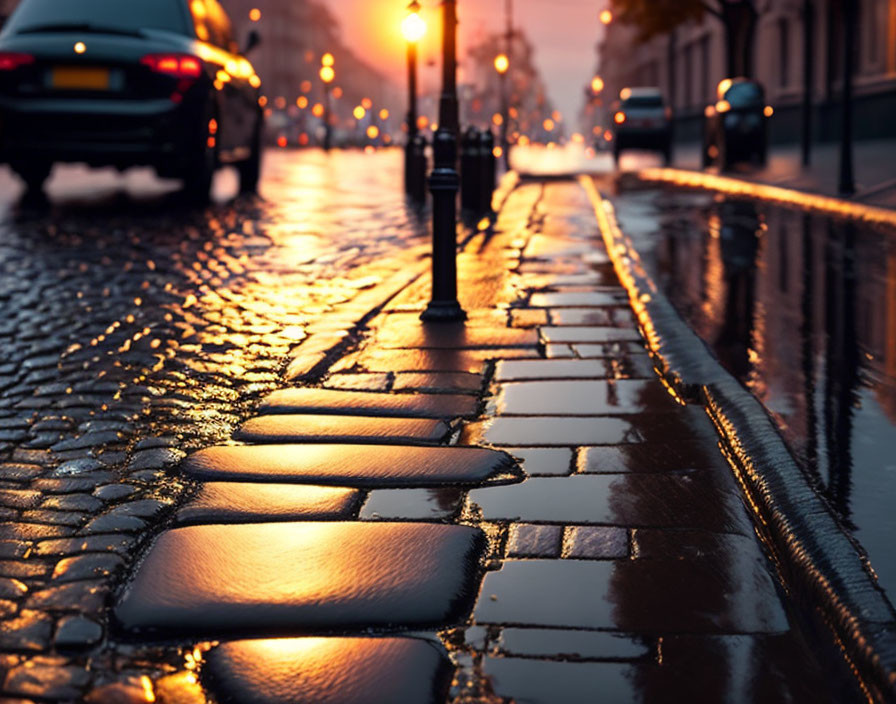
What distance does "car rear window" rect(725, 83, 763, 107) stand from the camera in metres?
24.6

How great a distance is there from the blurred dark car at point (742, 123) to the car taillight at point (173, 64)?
14.8 meters

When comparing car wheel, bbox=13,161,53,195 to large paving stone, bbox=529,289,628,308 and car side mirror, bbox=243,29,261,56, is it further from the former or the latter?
large paving stone, bbox=529,289,628,308

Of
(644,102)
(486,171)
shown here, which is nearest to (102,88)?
(486,171)

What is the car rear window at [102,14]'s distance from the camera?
12203 mm

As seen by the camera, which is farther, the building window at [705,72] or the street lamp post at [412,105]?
the building window at [705,72]

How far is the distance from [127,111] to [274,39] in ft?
381

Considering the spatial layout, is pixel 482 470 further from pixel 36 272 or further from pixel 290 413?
pixel 36 272

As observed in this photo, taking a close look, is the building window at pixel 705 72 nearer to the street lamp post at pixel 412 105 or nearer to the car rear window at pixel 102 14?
the street lamp post at pixel 412 105

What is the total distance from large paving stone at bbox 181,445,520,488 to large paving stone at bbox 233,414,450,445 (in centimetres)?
13

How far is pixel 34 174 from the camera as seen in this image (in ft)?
46.6

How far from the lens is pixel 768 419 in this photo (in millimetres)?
4301

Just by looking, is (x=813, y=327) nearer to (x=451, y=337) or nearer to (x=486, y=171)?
(x=451, y=337)

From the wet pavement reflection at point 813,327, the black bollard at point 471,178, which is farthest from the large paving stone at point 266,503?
the black bollard at point 471,178

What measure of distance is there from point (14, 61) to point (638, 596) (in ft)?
33.9
